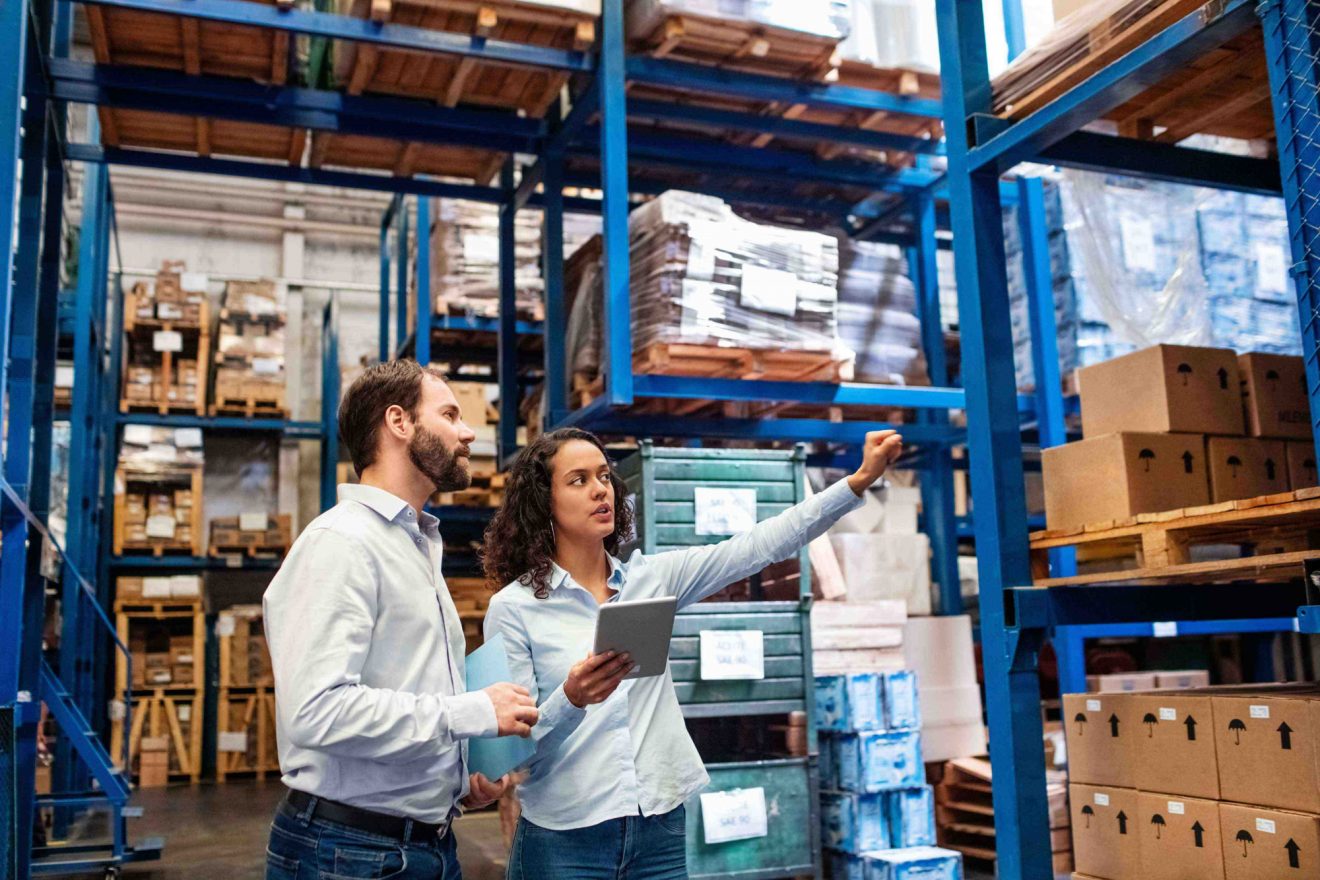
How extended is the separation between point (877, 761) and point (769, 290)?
266 centimetres

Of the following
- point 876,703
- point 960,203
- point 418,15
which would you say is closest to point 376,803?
point 960,203

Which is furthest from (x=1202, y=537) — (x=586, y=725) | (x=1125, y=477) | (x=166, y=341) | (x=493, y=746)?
(x=166, y=341)

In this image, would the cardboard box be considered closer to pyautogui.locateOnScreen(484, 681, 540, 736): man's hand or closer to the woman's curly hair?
the woman's curly hair

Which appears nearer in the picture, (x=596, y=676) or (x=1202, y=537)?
(x=596, y=676)

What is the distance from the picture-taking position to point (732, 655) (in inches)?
234

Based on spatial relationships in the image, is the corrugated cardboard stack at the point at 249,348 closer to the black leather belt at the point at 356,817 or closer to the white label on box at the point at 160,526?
the white label on box at the point at 160,526

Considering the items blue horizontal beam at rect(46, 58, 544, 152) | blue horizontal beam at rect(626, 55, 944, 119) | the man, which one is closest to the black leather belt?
the man

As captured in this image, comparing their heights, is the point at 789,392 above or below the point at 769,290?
below

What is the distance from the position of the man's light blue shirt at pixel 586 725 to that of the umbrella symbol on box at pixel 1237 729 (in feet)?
6.14

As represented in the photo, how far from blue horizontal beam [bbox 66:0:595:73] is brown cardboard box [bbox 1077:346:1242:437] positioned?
3808mm

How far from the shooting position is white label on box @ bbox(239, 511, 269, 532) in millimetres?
13930

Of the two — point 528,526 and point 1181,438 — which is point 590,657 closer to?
point 528,526

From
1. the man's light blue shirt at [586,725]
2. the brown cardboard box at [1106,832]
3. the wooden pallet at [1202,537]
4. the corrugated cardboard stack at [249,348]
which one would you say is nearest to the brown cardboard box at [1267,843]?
the brown cardboard box at [1106,832]

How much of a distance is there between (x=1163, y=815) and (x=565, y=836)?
2.26 m
